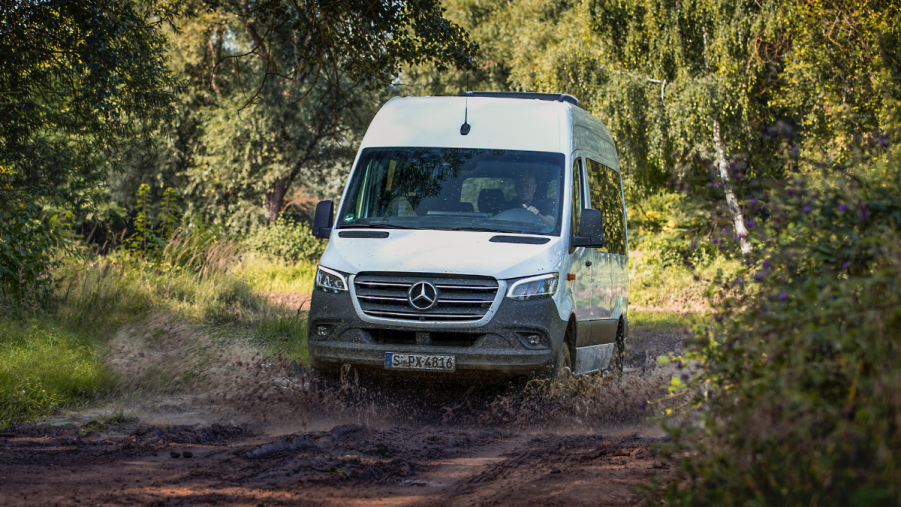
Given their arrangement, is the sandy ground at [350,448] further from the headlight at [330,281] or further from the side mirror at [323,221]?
the side mirror at [323,221]

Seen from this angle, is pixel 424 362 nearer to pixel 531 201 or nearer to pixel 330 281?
pixel 330 281

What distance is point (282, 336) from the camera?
10109 millimetres

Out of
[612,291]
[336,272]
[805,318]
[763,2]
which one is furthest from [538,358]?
[763,2]

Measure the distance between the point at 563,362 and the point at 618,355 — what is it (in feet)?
9.63

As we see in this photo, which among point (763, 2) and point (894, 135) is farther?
point (763, 2)

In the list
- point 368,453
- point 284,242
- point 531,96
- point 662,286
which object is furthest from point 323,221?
point 284,242

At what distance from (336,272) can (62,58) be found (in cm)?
535

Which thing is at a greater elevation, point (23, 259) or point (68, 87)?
point (68, 87)

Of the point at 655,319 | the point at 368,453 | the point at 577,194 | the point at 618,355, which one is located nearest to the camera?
the point at 368,453

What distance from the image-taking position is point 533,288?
245 inches

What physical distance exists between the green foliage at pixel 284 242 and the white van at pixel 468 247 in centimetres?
1830

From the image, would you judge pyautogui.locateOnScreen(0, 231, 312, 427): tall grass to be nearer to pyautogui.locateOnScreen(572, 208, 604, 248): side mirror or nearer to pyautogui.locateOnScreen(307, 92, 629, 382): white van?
pyautogui.locateOnScreen(307, 92, 629, 382): white van

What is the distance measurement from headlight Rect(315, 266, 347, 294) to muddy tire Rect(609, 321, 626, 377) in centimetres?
355

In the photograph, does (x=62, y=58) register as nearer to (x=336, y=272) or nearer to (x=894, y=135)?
(x=336, y=272)
